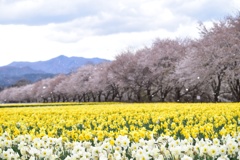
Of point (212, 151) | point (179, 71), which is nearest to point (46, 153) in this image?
point (212, 151)

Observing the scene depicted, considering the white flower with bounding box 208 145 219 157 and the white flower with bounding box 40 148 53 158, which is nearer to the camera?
the white flower with bounding box 208 145 219 157

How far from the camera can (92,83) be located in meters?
74.4

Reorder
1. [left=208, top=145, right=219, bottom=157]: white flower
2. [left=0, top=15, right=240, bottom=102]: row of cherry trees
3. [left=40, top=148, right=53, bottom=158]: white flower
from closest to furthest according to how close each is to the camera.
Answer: [left=208, top=145, right=219, bottom=157]: white flower < [left=40, top=148, right=53, bottom=158]: white flower < [left=0, top=15, right=240, bottom=102]: row of cherry trees

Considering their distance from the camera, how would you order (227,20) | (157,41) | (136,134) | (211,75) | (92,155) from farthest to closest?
(157,41), (227,20), (211,75), (136,134), (92,155)

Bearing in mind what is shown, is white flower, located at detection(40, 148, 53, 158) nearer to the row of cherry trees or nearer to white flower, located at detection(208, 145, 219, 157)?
white flower, located at detection(208, 145, 219, 157)

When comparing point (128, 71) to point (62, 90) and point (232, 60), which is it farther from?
point (62, 90)

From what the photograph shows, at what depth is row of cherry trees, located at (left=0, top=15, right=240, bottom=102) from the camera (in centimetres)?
3712

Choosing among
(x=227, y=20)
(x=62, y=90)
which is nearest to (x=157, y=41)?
(x=227, y=20)

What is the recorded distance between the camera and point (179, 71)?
145ft

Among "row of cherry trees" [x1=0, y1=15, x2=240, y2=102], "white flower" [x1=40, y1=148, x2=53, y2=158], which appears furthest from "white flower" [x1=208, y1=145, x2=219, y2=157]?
"row of cherry trees" [x1=0, y1=15, x2=240, y2=102]

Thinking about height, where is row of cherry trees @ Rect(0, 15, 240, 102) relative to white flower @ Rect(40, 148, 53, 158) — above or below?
above

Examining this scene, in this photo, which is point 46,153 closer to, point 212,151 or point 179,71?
point 212,151

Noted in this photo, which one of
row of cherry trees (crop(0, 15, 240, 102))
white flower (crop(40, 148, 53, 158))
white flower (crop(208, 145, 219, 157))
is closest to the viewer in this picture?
white flower (crop(208, 145, 219, 157))

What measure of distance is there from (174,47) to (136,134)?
47112 millimetres
